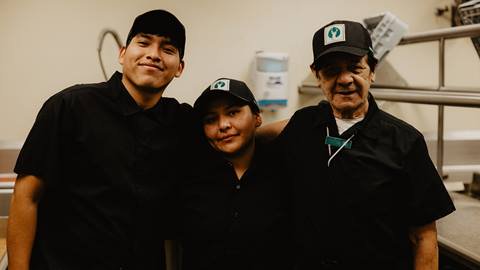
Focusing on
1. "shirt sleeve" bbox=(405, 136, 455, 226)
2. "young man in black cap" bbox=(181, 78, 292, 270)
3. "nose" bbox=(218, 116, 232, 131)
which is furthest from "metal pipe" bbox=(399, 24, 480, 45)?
"nose" bbox=(218, 116, 232, 131)

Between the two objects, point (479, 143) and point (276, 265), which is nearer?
point (276, 265)

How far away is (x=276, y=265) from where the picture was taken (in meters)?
1.27

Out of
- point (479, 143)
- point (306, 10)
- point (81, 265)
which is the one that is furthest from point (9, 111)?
point (479, 143)

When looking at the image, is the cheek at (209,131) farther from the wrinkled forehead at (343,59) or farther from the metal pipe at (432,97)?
the metal pipe at (432,97)

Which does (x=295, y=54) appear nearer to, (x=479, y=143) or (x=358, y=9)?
(x=358, y=9)

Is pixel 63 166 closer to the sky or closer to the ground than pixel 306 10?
closer to the ground

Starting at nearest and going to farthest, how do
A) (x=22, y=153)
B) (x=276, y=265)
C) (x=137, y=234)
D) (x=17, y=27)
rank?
1. (x=22, y=153)
2. (x=137, y=234)
3. (x=276, y=265)
4. (x=17, y=27)

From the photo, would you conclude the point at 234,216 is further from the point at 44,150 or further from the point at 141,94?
the point at 44,150

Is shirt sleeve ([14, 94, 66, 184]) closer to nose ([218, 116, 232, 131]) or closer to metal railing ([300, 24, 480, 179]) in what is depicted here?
nose ([218, 116, 232, 131])

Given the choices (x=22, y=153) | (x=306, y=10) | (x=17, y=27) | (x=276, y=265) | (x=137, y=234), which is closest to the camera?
(x=22, y=153)

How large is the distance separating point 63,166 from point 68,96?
8.5 inches

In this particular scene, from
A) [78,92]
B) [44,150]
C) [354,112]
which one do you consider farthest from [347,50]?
[44,150]

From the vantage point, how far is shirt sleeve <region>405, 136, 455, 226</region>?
106cm

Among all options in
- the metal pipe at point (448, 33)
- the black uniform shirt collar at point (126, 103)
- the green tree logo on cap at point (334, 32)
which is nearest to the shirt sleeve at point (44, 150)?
the black uniform shirt collar at point (126, 103)
